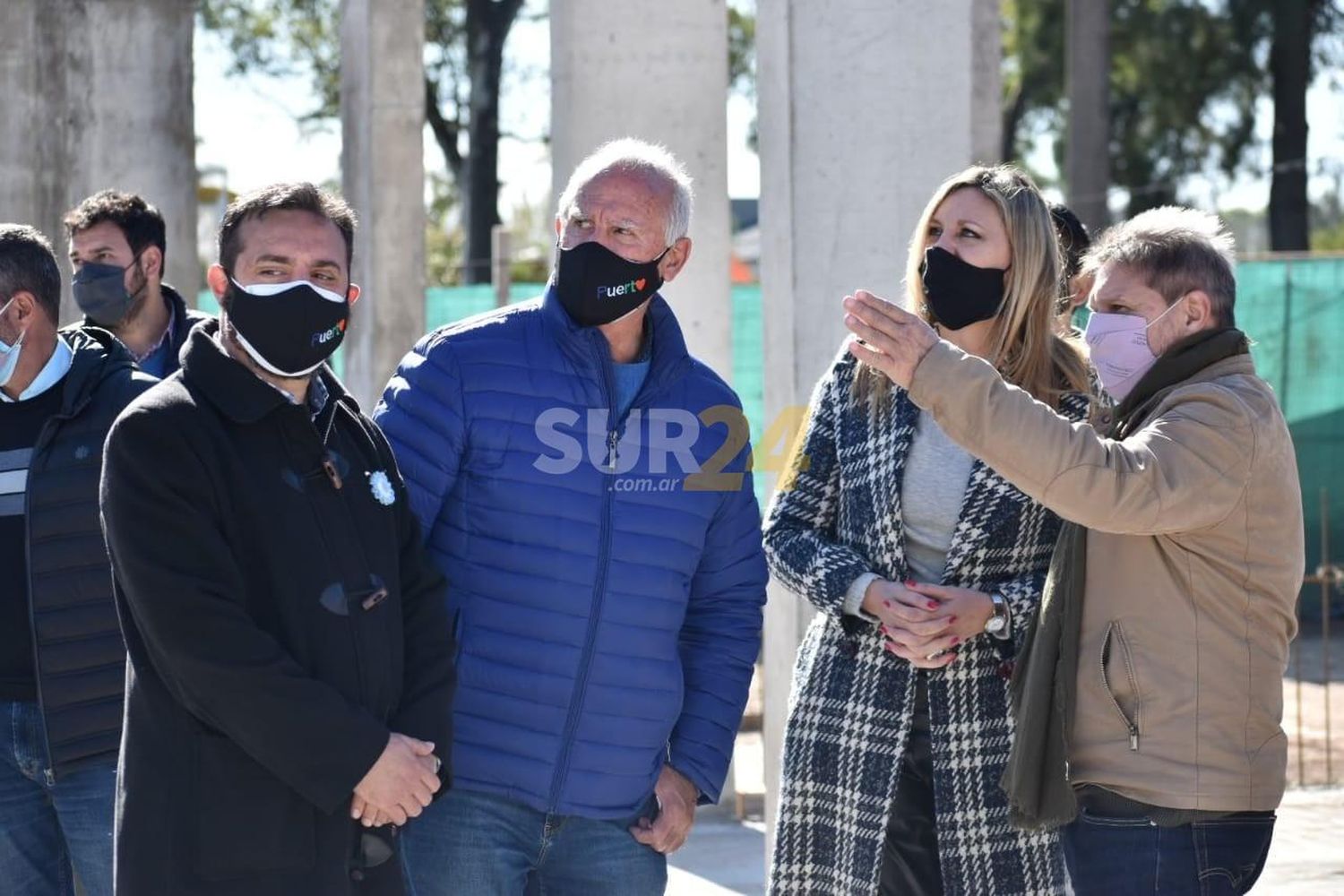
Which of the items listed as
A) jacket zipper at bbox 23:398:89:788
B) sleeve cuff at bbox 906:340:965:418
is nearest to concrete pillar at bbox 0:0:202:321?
jacket zipper at bbox 23:398:89:788

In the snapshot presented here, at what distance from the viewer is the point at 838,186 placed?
5980 mm

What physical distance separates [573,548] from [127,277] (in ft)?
8.14

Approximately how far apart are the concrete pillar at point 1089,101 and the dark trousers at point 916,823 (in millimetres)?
16250

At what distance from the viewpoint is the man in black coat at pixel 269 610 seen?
10.2 ft

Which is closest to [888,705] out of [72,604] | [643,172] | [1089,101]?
[643,172]

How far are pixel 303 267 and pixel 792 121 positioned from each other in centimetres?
287

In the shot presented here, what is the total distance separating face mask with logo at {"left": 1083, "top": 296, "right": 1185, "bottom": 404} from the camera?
3682 millimetres

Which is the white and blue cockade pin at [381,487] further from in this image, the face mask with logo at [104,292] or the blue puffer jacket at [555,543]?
the face mask with logo at [104,292]

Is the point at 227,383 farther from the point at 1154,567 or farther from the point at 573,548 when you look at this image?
the point at 1154,567

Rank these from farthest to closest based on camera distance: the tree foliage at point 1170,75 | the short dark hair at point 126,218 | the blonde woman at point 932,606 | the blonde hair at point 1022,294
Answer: the tree foliage at point 1170,75
the short dark hair at point 126,218
the blonde hair at point 1022,294
the blonde woman at point 932,606

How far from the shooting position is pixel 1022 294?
4082mm

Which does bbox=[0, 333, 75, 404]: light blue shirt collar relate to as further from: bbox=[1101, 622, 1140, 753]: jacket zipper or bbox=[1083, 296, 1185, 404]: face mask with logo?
bbox=[1101, 622, 1140, 753]: jacket zipper

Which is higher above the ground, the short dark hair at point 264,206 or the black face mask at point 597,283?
the short dark hair at point 264,206

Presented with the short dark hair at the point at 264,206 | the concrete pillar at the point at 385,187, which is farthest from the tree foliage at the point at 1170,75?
the short dark hair at the point at 264,206
